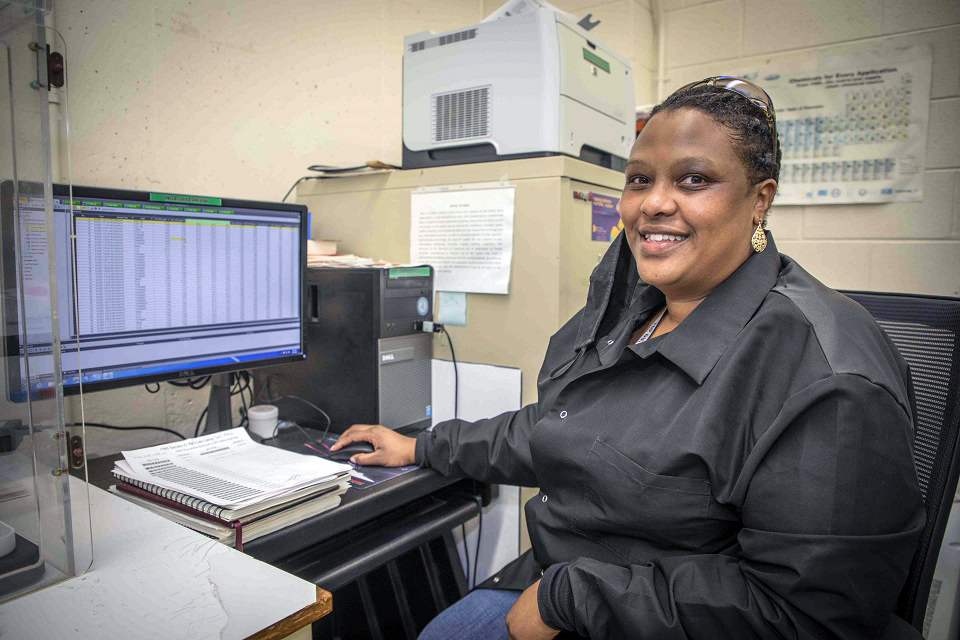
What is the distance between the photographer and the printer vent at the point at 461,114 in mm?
1446

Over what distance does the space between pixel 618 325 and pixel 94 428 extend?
1189 mm

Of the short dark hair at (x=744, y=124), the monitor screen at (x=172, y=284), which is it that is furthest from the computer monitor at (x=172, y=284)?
the short dark hair at (x=744, y=124)

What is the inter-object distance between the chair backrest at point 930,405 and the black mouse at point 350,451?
36.6 inches

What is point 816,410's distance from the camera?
2.36ft

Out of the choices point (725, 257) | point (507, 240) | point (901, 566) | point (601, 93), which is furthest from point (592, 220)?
point (901, 566)

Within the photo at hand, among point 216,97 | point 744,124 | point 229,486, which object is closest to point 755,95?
point 744,124

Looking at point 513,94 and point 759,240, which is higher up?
point 513,94

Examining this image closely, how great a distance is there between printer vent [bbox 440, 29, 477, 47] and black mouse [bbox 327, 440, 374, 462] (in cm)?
93

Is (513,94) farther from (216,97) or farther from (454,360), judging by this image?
(216,97)

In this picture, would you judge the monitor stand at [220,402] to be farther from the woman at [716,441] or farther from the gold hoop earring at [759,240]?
the gold hoop earring at [759,240]

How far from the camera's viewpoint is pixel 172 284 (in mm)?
1212

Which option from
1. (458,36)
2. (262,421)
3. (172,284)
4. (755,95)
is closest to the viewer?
(755,95)

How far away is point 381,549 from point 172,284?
63cm

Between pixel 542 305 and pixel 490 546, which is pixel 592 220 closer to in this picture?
pixel 542 305
